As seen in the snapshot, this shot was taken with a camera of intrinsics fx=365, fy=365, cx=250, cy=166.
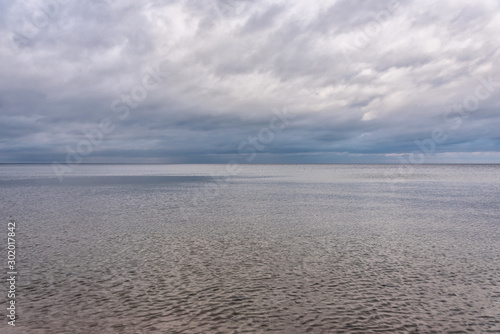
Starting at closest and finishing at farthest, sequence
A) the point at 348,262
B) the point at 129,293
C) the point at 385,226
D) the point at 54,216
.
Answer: the point at 129,293, the point at 348,262, the point at 385,226, the point at 54,216

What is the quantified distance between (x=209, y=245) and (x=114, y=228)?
41.8ft

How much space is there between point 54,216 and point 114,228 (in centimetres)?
1234

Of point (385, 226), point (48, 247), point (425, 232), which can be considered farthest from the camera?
point (385, 226)

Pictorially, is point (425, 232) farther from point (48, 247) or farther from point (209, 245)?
point (48, 247)

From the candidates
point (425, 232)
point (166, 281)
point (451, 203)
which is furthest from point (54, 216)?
point (451, 203)

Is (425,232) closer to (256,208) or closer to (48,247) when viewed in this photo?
(256,208)

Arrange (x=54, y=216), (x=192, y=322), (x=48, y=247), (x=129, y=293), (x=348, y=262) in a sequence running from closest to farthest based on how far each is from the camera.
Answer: (x=192, y=322)
(x=129, y=293)
(x=348, y=262)
(x=48, y=247)
(x=54, y=216)

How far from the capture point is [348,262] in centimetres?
2345

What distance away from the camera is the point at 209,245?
28344mm

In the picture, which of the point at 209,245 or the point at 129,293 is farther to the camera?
the point at 209,245

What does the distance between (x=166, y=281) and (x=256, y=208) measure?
31.4 metres

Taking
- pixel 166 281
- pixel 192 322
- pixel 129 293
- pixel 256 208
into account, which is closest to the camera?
pixel 192 322

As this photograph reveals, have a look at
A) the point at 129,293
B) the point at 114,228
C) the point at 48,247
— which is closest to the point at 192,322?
the point at 129,293

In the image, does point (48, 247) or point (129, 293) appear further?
point (48, 247)
